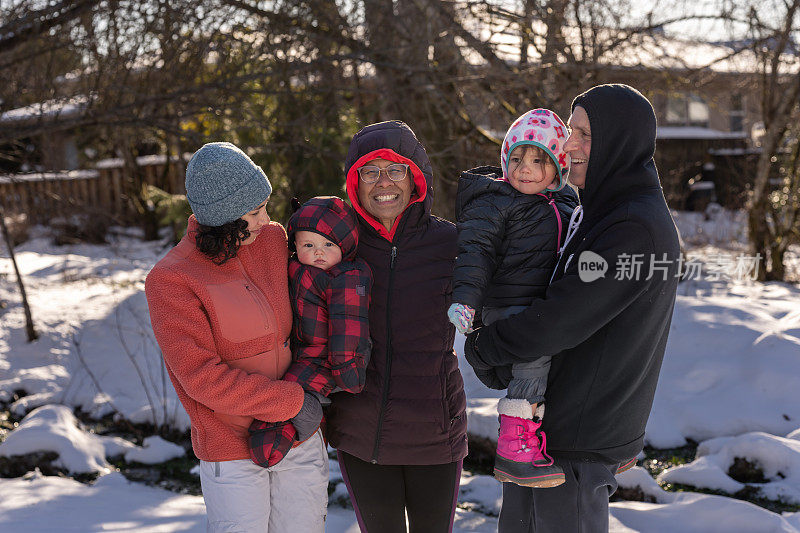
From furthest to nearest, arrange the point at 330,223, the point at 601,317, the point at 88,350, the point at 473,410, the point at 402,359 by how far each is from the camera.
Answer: the point at 88,350, the point at 473,410, the point at 402,359, the point at 330,223, the point at 601,317

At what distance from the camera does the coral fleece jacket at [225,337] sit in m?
2.10

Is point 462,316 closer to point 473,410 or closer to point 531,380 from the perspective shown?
point 531,380

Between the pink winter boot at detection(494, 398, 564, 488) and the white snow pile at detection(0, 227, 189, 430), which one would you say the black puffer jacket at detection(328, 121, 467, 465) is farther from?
the white snow pile at detection(0, 227, 189, 430)

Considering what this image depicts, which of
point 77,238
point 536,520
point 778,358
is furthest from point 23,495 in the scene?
point 77,238

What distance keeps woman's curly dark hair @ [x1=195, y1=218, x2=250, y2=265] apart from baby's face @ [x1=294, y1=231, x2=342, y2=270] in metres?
0.21

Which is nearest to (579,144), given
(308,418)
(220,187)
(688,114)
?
(220,187)

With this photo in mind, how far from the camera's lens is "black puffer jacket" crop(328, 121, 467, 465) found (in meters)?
2.39

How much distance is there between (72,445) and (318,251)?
360 cm

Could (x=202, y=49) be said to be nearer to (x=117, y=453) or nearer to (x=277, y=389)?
(x=117, y=453)

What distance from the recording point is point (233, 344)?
2.20 metres

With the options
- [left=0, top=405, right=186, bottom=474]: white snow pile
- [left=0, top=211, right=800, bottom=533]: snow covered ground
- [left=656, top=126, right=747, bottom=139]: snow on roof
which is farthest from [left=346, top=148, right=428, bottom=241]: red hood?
[left=656, top=126, right=747, bottom=139]: snow on roof

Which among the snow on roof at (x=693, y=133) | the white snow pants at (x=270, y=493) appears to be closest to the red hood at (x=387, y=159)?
the white snow pants at (x=270, y=493)

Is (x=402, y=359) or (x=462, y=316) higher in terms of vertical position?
(x=462, y=316)

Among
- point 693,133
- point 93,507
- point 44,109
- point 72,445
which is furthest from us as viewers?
point 693,133
